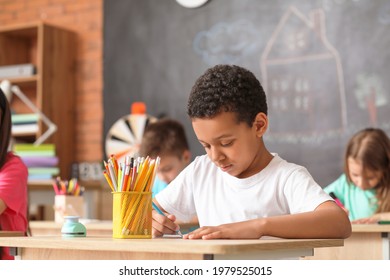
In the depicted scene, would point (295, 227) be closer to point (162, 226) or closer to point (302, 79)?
point (162, 226)

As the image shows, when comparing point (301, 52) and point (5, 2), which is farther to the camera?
point (5, 2)

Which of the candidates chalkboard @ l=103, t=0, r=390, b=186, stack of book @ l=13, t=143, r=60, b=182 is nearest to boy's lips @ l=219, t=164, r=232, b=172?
chalkboard @ l=103, t=0, r=390, b=186

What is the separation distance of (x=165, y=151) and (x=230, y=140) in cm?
170

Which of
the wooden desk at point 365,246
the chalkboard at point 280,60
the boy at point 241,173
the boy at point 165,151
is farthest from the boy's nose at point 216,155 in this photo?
the chalkboard at point 280,60

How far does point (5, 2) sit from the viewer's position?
5871 mm

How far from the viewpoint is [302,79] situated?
4.47 m

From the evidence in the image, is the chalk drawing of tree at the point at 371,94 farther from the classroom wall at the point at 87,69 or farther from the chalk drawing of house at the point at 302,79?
the classroom wall at the point at 87,69

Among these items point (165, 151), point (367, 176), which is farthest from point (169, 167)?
point (367, 176)

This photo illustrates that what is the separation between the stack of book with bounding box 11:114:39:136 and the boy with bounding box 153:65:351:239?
3510 millimetres

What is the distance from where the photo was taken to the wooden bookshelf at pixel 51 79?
17.1 ft

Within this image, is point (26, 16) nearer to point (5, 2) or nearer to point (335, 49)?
point (5, 2)
